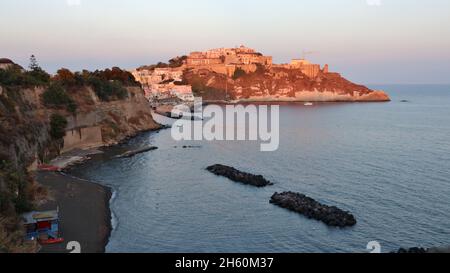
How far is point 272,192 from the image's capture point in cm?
2597

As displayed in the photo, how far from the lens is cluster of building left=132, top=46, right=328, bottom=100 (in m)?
113

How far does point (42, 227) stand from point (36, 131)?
1719 cm

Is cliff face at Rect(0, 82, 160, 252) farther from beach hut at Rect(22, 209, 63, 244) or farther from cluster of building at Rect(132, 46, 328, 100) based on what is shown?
cluster of building at Rect(132, 46, 328, 100)

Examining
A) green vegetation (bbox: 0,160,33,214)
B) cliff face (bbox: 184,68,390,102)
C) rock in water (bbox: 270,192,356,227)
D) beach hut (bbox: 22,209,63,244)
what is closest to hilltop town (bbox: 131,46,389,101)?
cliff face (bbox: 184,68,390,102)

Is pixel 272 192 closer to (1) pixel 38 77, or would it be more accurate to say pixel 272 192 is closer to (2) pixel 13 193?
(2) pixel 13 193

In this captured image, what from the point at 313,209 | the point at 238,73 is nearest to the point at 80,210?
the point at 313,209

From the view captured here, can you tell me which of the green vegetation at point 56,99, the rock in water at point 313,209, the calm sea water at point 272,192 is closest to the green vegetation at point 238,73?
the calm sea water at point 272,192

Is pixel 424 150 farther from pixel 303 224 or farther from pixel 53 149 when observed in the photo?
pixel 53 149

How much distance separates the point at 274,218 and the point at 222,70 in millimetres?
120693

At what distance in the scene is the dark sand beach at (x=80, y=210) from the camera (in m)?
17.1

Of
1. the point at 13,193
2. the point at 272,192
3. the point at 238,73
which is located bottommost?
the point at 272,192

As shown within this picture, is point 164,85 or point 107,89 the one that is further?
point 164,85
